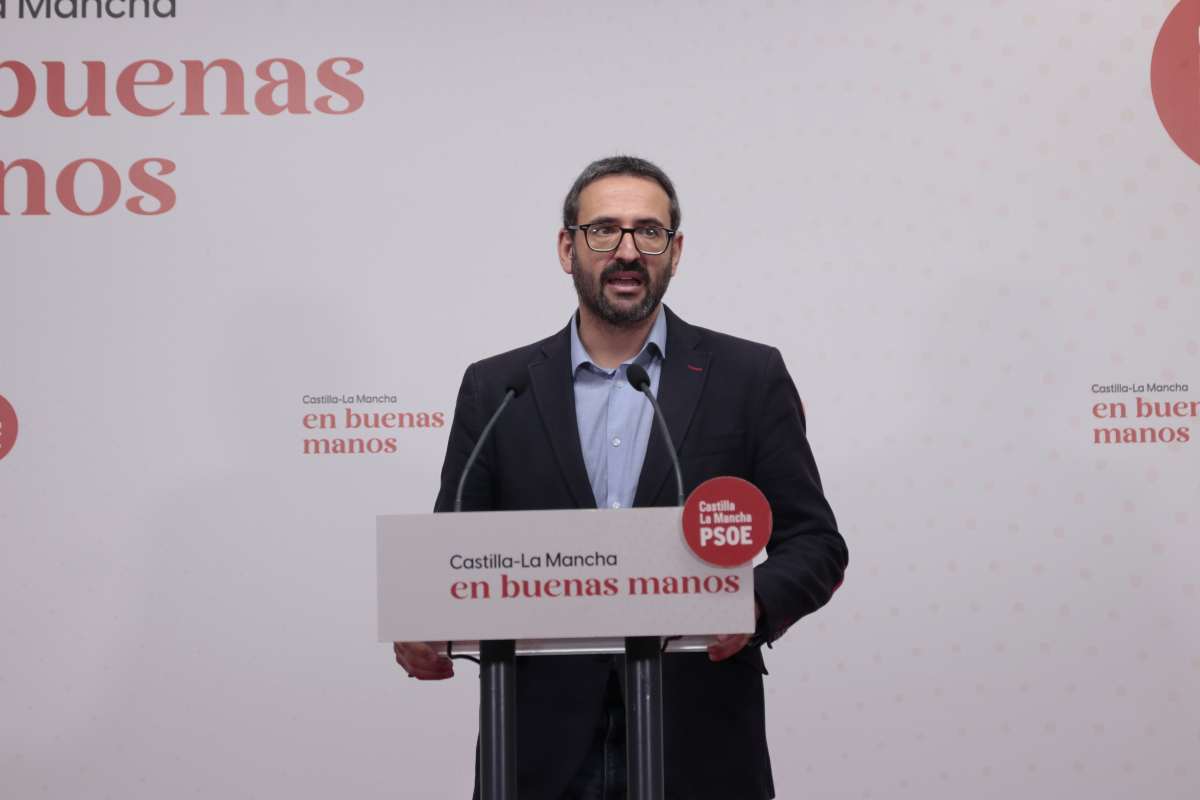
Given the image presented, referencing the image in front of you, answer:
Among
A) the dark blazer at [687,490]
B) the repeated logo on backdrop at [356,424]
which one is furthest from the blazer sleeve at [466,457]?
the repeated logo on backdrop at [356,424]

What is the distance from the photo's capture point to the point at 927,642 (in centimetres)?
336

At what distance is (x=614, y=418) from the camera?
2.39 metres

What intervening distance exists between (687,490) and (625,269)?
49 cm

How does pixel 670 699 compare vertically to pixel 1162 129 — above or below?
below

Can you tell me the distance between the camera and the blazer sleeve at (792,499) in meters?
2.11

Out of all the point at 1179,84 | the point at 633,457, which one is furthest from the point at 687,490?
the point at 1179,84

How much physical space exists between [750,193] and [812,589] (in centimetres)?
169

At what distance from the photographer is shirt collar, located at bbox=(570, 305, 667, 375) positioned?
8.04ft

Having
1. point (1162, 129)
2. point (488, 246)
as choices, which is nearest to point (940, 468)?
point (1162, 129)

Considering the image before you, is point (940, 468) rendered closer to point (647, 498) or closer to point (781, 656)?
point (781, 656)

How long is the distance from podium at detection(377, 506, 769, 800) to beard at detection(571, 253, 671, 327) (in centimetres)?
88

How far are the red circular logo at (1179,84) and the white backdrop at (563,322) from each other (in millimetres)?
51

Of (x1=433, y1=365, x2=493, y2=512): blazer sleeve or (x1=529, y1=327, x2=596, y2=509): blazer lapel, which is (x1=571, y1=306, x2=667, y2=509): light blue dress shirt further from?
(x1=433, y1=365, x2=493, y2=512): blazer sleeve

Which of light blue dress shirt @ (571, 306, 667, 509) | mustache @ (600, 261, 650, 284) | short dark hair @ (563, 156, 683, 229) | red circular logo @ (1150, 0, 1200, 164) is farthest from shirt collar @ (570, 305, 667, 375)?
red circular logo @ (1150, 0, 1200, 164)
